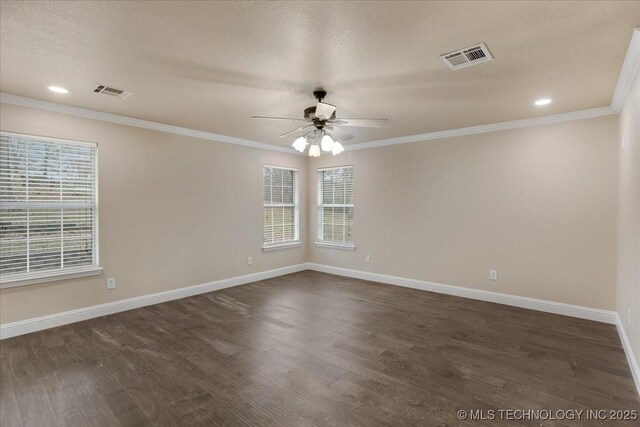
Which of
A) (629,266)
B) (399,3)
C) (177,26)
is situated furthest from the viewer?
(629,266)

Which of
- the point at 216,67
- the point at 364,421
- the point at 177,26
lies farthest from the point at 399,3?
the point at 364,421

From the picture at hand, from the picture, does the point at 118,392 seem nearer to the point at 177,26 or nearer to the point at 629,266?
the point at 177,26

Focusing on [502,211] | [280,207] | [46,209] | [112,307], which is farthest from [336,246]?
[46,209]

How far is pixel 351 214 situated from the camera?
19.7 ft

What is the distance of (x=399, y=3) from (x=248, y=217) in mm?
4328

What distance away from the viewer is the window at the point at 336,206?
239 inches

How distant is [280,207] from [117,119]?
3.04 m

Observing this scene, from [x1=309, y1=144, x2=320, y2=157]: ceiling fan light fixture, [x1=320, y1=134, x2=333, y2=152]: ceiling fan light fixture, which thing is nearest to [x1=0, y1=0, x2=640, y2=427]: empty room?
[x1=309, y1=144, x2=320, y2=157]: ceiling fan light fixture

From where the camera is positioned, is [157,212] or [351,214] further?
[351,214]


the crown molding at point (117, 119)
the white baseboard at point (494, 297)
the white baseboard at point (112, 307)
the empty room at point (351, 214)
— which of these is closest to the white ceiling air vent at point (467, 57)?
the empty room at point (351, 214)

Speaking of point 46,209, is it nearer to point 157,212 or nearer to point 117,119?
point 157,212

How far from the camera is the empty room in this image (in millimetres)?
2059

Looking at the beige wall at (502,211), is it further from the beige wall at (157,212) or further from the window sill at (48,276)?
the window sill at (48,276)

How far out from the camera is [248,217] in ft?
18.2
